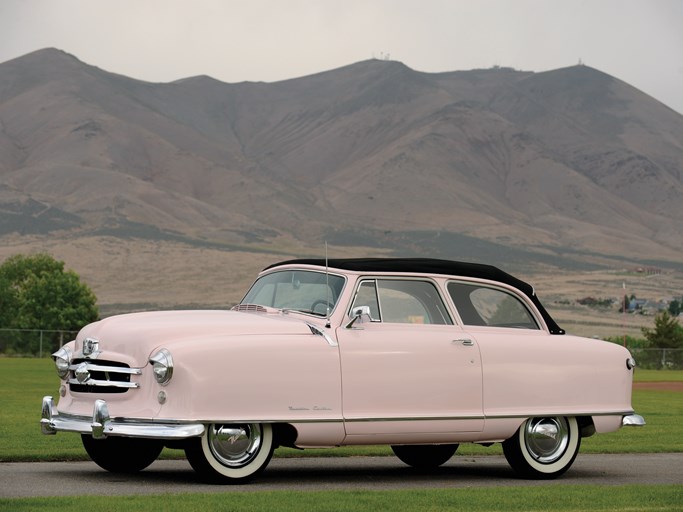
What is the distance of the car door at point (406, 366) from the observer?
496 inches

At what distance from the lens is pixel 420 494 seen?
→ 11.8m

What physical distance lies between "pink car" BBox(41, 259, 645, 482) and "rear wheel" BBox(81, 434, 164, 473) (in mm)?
14

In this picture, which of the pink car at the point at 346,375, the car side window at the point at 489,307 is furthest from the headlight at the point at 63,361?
the car side window at the point at 489,307

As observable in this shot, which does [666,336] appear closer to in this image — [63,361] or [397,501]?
[63,361]

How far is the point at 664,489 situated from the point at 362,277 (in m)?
3.50

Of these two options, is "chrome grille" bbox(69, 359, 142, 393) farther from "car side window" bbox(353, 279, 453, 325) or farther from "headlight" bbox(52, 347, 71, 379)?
"car side window" bbox(353, 279, 453, 325)

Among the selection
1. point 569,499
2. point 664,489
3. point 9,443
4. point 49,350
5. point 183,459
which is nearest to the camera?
point 569,499

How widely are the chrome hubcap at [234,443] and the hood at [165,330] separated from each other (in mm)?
829

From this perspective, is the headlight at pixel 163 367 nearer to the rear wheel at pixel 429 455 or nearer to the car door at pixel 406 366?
the car door at pixel 406 366

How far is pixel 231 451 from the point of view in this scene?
11961 millimetres

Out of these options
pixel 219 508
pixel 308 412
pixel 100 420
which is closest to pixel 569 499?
pixel 308 412

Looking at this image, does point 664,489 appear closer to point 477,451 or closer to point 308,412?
point 308,412

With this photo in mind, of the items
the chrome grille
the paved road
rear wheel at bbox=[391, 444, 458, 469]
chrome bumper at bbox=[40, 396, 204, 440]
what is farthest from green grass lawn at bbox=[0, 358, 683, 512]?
rear wheel at bbox=[391, 444, 458, 469]

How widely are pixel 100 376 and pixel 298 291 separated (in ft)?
7.43
